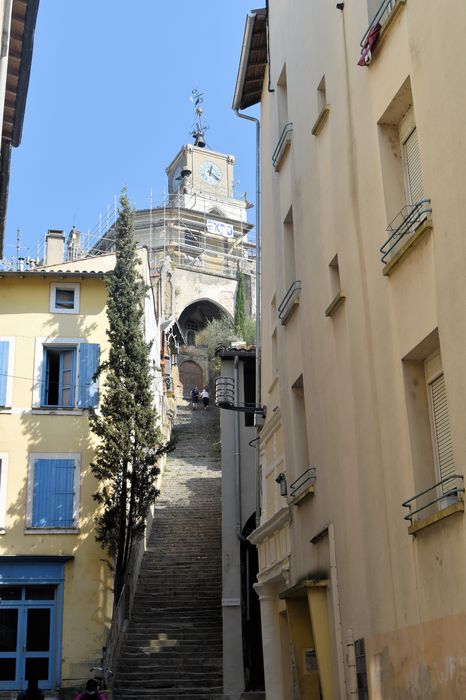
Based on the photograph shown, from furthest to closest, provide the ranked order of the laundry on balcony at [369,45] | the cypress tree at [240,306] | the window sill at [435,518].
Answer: the cypress tree at [240,306] → the laundry on balcony at [369,45] → the window sill at [435,518]

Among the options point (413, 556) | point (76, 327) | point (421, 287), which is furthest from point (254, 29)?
point (413, 556)

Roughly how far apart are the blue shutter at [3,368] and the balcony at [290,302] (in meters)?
10.9

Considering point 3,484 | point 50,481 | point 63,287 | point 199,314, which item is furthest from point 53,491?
point 199,314

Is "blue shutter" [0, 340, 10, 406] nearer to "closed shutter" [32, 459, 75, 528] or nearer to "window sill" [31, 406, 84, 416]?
"window sill" [31, 406, 84, 416]

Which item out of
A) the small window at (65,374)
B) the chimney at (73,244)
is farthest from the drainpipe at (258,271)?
the chimney at (73,244)

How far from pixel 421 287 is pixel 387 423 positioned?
1569 millimetres

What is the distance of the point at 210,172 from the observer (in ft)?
254

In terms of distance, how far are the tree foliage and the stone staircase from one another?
1772 millimetres

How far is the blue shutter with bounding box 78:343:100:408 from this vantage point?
24300 millimetres

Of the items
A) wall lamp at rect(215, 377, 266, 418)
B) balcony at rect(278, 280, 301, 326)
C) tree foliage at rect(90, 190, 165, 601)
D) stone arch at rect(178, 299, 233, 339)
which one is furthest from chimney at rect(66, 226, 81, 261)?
balcony at rect(278, 280, 301, 326)

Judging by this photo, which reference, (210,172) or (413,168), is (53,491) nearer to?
(413,168)

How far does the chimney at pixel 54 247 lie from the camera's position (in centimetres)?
2927

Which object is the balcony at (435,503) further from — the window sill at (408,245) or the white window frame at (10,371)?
the white window frame at (10,371)

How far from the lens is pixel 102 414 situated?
23.5m
